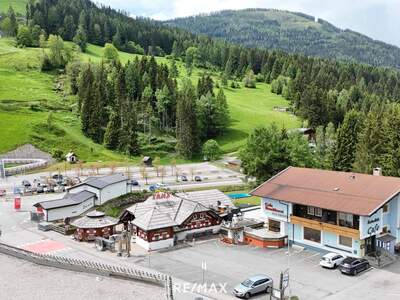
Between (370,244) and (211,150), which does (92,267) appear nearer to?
(370,244)

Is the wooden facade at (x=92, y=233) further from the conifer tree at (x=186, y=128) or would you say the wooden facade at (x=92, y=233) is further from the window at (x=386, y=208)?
the conifer tree at (x=186, y=128)

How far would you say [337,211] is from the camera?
42.6 meters

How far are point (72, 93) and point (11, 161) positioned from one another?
4053 cm

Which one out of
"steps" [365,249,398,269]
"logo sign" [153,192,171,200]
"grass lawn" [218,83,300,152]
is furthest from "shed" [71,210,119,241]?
"grass lawn" [218,83,300,152]

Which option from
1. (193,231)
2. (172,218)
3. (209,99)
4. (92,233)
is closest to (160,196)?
(172,218)

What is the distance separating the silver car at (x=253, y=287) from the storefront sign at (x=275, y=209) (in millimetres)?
12637

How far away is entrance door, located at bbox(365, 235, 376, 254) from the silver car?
12260 millimetres

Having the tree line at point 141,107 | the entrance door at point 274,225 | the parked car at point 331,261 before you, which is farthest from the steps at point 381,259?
the tree line at point 141,107

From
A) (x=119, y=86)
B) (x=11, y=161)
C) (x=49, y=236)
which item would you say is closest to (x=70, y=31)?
(x=119, y=86)

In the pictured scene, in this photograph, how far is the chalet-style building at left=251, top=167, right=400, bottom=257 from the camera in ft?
139

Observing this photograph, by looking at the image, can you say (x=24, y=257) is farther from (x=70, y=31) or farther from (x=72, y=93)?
(x=70, y=31)

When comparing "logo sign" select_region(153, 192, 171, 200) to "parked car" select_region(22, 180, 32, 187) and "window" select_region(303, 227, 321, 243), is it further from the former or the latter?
"parked car" select_region(22, 180, 32, 187)

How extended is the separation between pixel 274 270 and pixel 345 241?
24.5 ft

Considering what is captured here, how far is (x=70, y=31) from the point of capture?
619 ft
